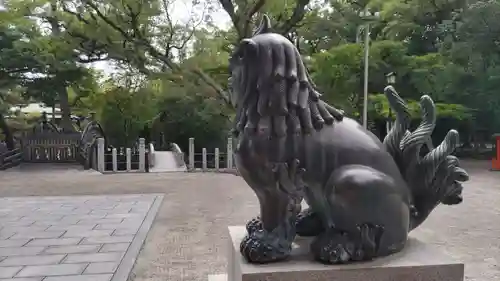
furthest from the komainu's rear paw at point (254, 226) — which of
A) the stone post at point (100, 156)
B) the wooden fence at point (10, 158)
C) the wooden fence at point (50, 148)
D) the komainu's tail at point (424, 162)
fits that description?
Answer: the wooden fence at point (50, 148)

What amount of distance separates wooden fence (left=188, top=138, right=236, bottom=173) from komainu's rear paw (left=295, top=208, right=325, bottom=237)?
1063cm

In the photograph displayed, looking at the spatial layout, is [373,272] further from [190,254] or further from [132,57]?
[132,57]

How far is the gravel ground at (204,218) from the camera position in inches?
161

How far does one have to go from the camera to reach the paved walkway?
12.6ft

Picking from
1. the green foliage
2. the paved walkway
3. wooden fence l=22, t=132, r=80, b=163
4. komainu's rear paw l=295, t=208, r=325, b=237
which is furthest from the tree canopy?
komainu's rear paw l=295, t=208, r=325, b=237

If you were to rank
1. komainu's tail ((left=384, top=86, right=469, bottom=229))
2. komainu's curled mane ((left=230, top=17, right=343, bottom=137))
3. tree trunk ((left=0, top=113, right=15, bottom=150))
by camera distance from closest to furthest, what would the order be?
komainu's curled mane ((left=230, top=17, right=343, bottom=137)) → komainu's tail ((left=384, top=86, right=469, bottom=229)) → tree trunk ((left=0, top=113, right=15, bottom=150))

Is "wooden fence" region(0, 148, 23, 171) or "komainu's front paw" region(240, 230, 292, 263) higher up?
"komainu's front paw" region(240, 230, 292, 263)

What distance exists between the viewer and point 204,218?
628cm

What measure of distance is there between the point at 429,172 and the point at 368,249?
0.50 metres

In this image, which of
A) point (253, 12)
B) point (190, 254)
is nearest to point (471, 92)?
point (253, 12)

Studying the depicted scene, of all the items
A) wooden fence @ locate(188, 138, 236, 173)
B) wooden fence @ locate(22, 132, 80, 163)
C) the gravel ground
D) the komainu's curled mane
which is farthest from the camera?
wooden fence @ locate(22, 132, 80, 163)

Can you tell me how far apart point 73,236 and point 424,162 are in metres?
4.23

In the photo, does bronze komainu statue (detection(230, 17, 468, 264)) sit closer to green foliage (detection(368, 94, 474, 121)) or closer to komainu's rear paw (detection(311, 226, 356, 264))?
komainu's rear paw (detection(311, 226, 356, 264))

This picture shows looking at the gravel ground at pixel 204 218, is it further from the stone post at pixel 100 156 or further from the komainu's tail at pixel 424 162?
the stone post at pixel 100 156
